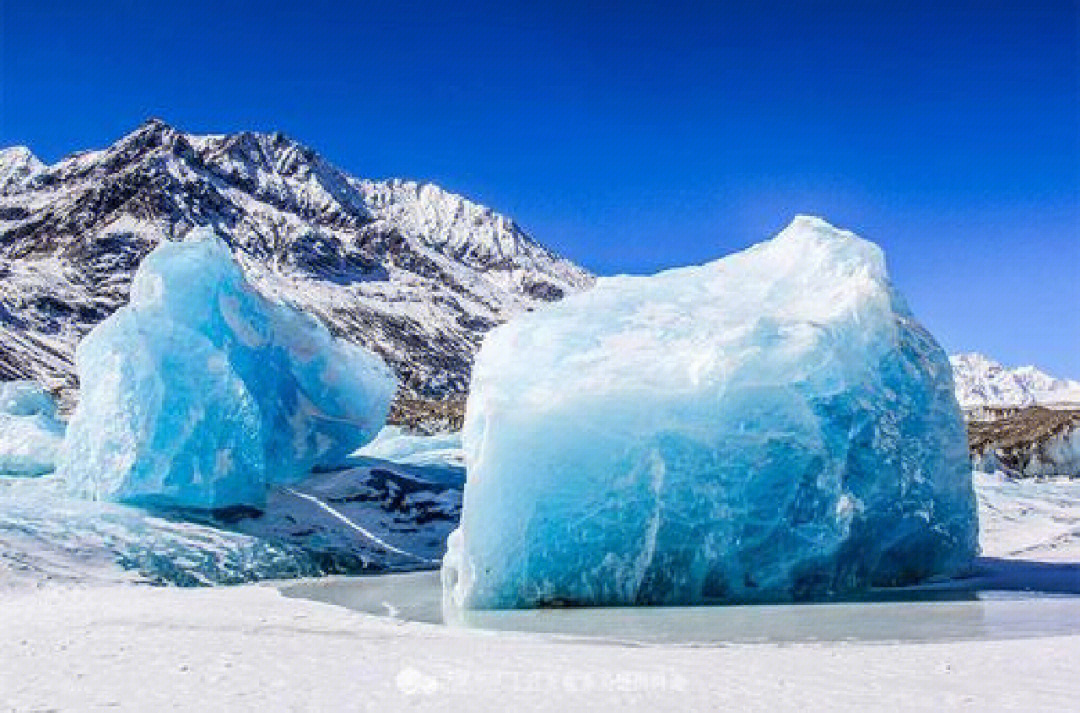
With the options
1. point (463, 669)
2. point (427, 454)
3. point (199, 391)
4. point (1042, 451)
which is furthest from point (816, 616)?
point (1042, 451)

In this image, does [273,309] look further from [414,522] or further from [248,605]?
[248,605]

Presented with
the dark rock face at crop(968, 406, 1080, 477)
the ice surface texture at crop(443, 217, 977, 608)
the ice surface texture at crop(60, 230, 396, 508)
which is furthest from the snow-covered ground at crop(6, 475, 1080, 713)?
the dark rock face at crop(968, 406, 1080, 477)

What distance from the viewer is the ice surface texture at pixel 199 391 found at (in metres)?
22.6

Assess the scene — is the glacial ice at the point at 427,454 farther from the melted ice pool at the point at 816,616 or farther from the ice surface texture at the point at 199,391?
the melted ice pool at the point at 816,616

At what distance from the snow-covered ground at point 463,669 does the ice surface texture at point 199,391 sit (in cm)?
901

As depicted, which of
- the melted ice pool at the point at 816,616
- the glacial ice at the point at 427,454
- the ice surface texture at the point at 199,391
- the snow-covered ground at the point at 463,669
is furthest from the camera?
the glacial ice at the point at 427,454

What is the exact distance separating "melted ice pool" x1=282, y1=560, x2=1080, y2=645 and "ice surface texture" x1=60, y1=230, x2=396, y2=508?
5.81 meters

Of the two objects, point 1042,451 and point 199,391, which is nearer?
point 199,391

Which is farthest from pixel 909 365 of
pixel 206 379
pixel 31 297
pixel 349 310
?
pixel 349 310

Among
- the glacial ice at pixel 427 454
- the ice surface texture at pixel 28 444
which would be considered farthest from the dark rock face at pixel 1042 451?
the ice surface texture at pixel 28 444

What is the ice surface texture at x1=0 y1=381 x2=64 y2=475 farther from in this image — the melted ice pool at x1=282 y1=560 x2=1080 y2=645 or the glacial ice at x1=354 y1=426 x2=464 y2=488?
the melted ice pool at x1=282 y1=560 x2=1080 y2=645

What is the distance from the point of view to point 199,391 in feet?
75.7

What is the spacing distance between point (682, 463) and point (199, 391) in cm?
1140

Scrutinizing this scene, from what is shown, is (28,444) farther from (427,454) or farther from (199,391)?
(427,454)
